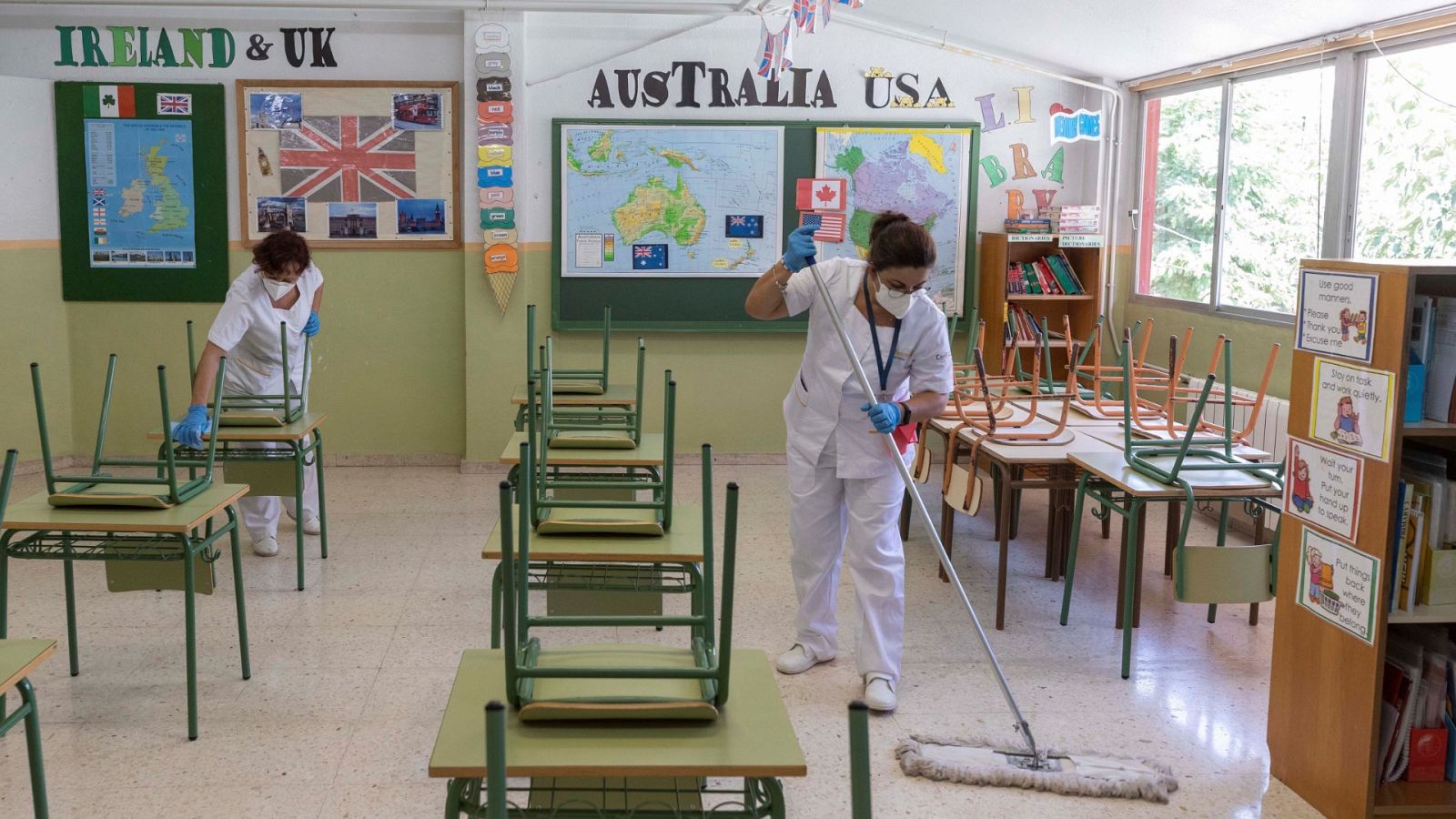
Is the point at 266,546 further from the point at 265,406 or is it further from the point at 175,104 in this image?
the point at 175,104

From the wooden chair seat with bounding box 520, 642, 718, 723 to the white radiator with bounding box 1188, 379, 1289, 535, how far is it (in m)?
3.63

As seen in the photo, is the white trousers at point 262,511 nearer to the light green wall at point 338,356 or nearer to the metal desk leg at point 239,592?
the metal desk leg at point 239,592

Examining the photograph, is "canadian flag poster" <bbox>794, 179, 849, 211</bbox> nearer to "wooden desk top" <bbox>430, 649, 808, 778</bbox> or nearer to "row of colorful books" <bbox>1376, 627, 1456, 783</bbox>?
"row of colorful books" <bbox>1376, 627, 1456, 783</bbox>

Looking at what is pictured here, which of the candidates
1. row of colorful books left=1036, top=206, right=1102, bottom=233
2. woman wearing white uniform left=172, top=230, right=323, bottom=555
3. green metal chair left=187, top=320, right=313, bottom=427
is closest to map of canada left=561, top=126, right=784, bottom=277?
row of colorful books left=1036, top=206, right=1102, bottom=233

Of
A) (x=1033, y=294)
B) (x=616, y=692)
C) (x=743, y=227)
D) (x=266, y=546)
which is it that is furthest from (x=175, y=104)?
(x=616, y=692)

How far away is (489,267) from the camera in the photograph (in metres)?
6.48

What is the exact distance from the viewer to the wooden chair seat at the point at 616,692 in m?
1.74

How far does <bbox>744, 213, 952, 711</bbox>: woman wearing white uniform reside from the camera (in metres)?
3.41

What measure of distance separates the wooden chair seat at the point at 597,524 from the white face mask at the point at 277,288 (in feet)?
7.42

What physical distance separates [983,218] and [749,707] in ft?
17.8

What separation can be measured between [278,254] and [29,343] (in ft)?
8.34

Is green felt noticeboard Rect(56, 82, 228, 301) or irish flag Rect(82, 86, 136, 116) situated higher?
irish flag Rect(82, 86, 136, 116)

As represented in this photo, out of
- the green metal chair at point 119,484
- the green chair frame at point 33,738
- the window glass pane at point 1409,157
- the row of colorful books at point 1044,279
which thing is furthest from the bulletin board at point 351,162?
the green chair frame at point 33,738

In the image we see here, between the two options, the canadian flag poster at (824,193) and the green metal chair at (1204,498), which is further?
the canadian flag poster at (824,193)
